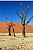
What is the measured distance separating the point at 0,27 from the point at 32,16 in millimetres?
42146

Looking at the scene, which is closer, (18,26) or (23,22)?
(23,22)

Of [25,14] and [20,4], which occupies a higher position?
[20,4]

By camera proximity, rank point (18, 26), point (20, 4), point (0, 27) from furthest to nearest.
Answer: point (18, 26) → point (0, 27) → point (20, 4)

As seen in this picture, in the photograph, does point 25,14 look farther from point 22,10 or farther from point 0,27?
point 0,27

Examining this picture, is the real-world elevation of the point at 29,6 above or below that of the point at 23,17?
above

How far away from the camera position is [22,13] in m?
26.4

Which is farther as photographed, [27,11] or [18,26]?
[18,26]

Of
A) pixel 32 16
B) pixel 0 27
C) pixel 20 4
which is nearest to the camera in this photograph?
pixel 32 16

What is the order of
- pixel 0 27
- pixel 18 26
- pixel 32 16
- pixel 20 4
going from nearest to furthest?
pixel 32 16 < pixel 20 4 < pixel 0 27 < pixel 18 26

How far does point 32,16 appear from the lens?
25188 mm

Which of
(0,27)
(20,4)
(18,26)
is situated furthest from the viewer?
(18,26)

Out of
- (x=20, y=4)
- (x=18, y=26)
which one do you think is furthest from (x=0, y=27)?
(x=20, y=4)

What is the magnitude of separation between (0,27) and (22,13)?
40.7m

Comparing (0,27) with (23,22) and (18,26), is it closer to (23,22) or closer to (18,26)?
(18,26)
